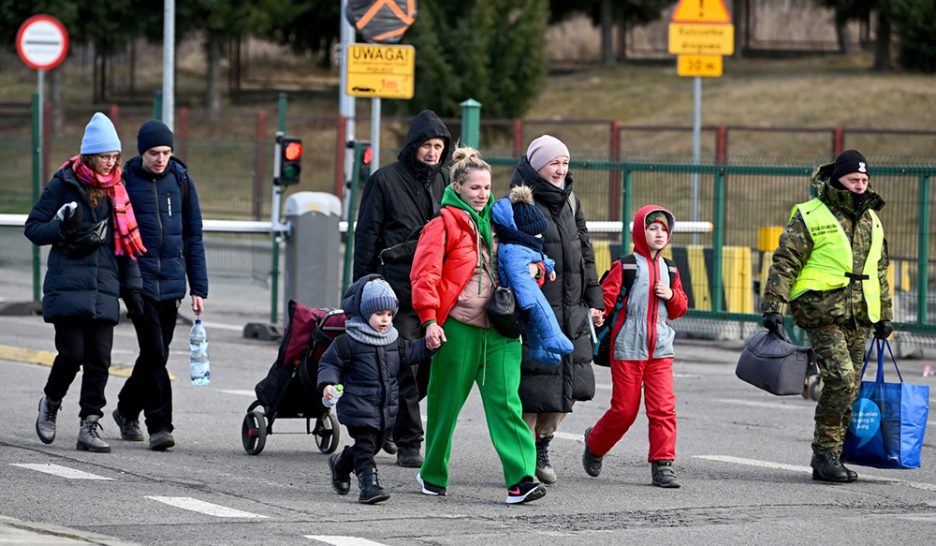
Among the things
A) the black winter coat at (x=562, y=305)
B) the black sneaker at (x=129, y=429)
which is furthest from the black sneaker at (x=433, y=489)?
the black sneaker at (x=129, y=429)

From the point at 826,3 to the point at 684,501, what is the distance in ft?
158

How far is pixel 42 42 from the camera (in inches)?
896

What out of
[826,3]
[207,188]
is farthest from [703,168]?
[826,3]

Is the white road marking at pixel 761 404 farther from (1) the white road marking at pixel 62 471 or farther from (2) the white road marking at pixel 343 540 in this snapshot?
(2) the white road marking at pixel 343 540

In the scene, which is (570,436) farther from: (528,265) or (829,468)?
(528,265)

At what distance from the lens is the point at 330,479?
9461 millimetres

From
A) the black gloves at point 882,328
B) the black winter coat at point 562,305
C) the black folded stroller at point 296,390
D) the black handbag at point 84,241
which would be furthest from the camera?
the black folded stroller at point 296,390

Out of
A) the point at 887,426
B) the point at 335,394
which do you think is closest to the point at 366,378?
the point at 335,394

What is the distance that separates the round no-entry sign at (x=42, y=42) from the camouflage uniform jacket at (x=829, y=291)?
14673 mm

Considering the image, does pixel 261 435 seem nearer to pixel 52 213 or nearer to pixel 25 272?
pixel 52 213

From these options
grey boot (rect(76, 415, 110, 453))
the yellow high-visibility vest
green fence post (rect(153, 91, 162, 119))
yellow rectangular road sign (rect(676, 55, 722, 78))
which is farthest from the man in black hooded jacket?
green fence post (rect(153, 91, 162, 119))

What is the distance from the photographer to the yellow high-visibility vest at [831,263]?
9.67m

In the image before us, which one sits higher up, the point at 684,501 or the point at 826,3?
the point at 826,3

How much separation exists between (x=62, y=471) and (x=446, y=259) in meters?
2.34
